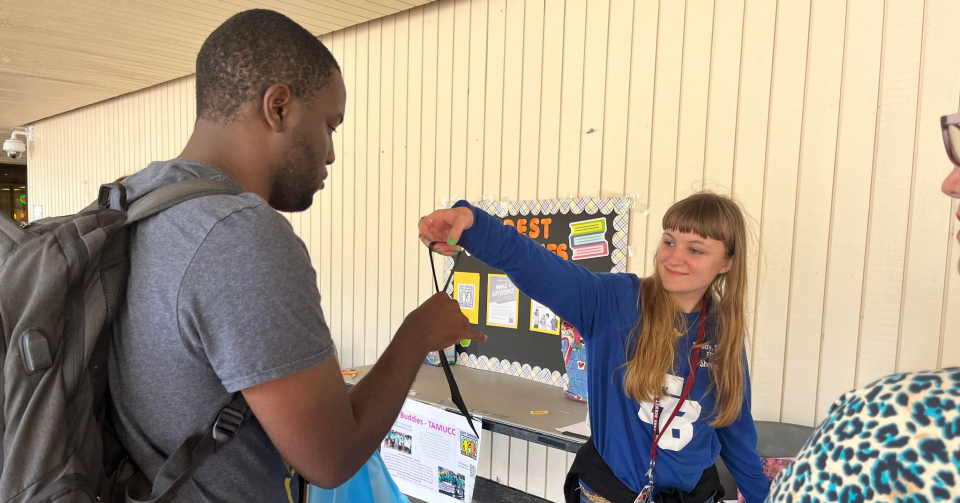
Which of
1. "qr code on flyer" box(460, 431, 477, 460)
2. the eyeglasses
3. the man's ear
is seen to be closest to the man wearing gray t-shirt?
the man's ear

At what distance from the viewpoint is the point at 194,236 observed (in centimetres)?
78

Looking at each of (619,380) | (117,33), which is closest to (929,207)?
(619,380)

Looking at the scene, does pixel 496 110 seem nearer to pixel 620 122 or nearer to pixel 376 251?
pixel 620 122

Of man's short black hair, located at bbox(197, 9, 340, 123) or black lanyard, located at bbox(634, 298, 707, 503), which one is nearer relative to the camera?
man's short black hair, located at bbox(197, 9, 340, 123)

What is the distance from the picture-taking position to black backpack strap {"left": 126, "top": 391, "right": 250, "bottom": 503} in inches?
30.6

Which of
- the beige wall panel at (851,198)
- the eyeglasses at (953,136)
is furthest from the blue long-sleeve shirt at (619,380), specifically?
the eyeglasses at (953,136)

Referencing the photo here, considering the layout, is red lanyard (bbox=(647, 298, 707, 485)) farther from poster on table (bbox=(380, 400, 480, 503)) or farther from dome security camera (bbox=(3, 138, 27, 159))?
dome security camera (bbox=(3, 138, 27, 159))

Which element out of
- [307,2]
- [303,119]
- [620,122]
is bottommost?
[303,119]

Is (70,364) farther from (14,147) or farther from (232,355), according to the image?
(14,147)

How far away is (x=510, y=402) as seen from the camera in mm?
2670

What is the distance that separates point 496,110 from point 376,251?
1253 mm

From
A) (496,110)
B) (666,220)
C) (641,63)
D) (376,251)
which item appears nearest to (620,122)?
(641,63)

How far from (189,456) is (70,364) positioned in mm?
191

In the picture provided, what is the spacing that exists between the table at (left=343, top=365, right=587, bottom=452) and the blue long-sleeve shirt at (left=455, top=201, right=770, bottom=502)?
1.64 feet
